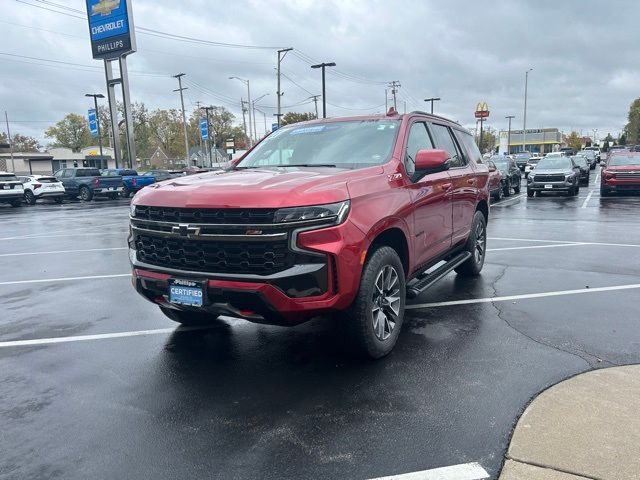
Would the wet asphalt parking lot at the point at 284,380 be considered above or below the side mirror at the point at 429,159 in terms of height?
below

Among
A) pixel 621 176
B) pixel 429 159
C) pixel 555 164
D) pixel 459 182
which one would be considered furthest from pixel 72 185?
pixel 429 159

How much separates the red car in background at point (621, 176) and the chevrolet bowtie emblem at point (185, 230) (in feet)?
67.7

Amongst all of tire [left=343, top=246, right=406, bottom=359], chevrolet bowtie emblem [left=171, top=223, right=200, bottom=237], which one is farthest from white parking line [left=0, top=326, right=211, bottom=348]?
tire [left=343, top=246, right=406, bottom=359]

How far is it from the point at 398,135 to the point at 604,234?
7.95 metres

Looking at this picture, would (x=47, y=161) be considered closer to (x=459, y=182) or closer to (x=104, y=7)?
(x=104, y=7)

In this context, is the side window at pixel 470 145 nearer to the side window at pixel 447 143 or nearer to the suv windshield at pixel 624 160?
the side window at pixel 447 143

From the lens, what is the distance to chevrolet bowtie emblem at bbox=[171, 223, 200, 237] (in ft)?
12.4

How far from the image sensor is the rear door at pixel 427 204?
15.6ft

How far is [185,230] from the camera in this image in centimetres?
382

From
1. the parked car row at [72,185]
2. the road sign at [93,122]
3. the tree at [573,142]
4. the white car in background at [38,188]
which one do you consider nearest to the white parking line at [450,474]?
the parked car row at [72,185]

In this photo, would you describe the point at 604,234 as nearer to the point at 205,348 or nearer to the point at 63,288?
the point at 205,348

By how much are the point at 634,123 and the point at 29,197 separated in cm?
9544

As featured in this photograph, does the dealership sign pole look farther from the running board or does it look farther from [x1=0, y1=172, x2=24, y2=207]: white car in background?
the running board

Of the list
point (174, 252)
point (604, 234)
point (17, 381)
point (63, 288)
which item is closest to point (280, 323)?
point (174, 252)
